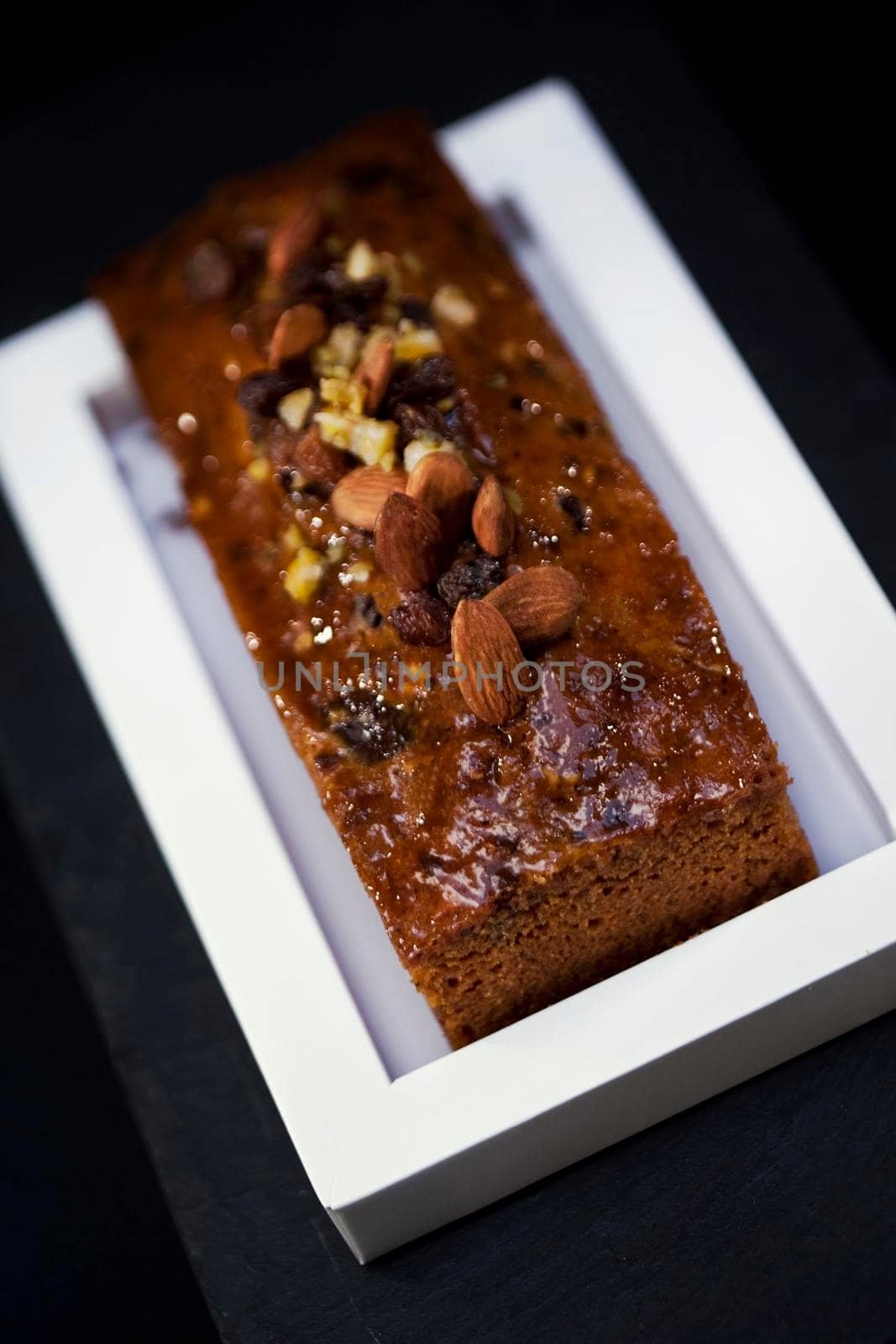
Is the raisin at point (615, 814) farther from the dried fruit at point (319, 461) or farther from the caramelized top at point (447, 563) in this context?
the dried fruit at point (319, 461)

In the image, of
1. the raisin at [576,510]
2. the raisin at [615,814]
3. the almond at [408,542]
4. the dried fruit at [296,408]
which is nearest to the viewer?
the raisin at [615,814]

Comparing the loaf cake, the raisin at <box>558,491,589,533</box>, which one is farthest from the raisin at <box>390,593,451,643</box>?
the raisin at <box>558,491,589,533</box>

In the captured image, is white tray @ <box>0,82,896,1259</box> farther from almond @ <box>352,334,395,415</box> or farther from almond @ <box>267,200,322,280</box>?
almond @ <box>352,334,395,415</box>

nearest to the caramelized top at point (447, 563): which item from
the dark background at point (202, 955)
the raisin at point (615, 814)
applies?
the raisin at point (615, 814)

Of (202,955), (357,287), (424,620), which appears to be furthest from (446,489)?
(202,955)

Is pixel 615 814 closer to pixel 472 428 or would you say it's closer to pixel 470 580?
pixel 470 580

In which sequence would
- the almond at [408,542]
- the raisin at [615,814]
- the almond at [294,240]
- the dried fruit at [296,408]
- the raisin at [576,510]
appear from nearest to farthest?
the raisin at [615,814]
the almond at [408,542]
the raisin at [576,510]
the dried fruit at [296,408]
the almond at [294,240]

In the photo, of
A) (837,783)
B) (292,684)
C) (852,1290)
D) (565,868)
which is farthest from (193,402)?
(852,1290)
